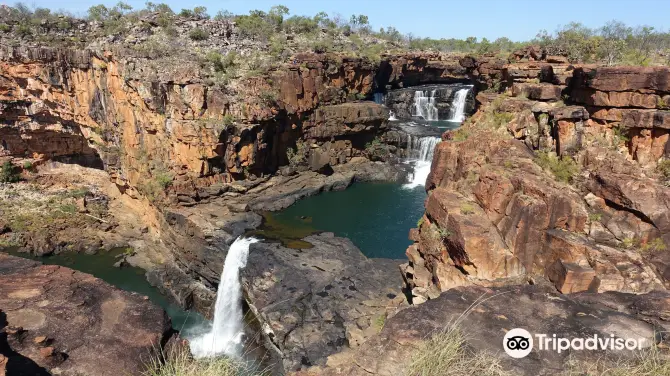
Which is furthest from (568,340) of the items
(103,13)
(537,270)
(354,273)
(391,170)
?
(103,13)

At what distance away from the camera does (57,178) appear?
3497 cm

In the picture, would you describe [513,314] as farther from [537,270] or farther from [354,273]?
[354,273]

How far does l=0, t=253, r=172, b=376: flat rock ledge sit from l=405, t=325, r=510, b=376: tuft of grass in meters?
3.81

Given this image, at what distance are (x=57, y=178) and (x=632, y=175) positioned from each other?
38.9 metres

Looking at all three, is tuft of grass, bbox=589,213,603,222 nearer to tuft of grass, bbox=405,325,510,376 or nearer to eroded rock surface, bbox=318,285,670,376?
eroded rock surface, bbox=318,285,670,376

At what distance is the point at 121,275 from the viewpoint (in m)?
25.4

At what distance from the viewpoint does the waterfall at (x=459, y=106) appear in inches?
1827

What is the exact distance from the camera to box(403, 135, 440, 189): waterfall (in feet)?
122

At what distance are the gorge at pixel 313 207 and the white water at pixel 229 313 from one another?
0.13 meters

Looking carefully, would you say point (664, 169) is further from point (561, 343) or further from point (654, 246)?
point (561, 343)

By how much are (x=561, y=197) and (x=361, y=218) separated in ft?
60.5

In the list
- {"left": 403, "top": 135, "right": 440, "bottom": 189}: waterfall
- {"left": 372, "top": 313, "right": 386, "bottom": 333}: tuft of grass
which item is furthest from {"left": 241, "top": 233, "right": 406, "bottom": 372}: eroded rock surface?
{"left": 403, "top": 135, "right": 440, "bottom": 189}: waterfall

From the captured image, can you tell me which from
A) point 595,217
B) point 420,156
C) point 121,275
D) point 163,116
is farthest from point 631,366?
point 420,156

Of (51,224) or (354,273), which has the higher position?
(354,273)
